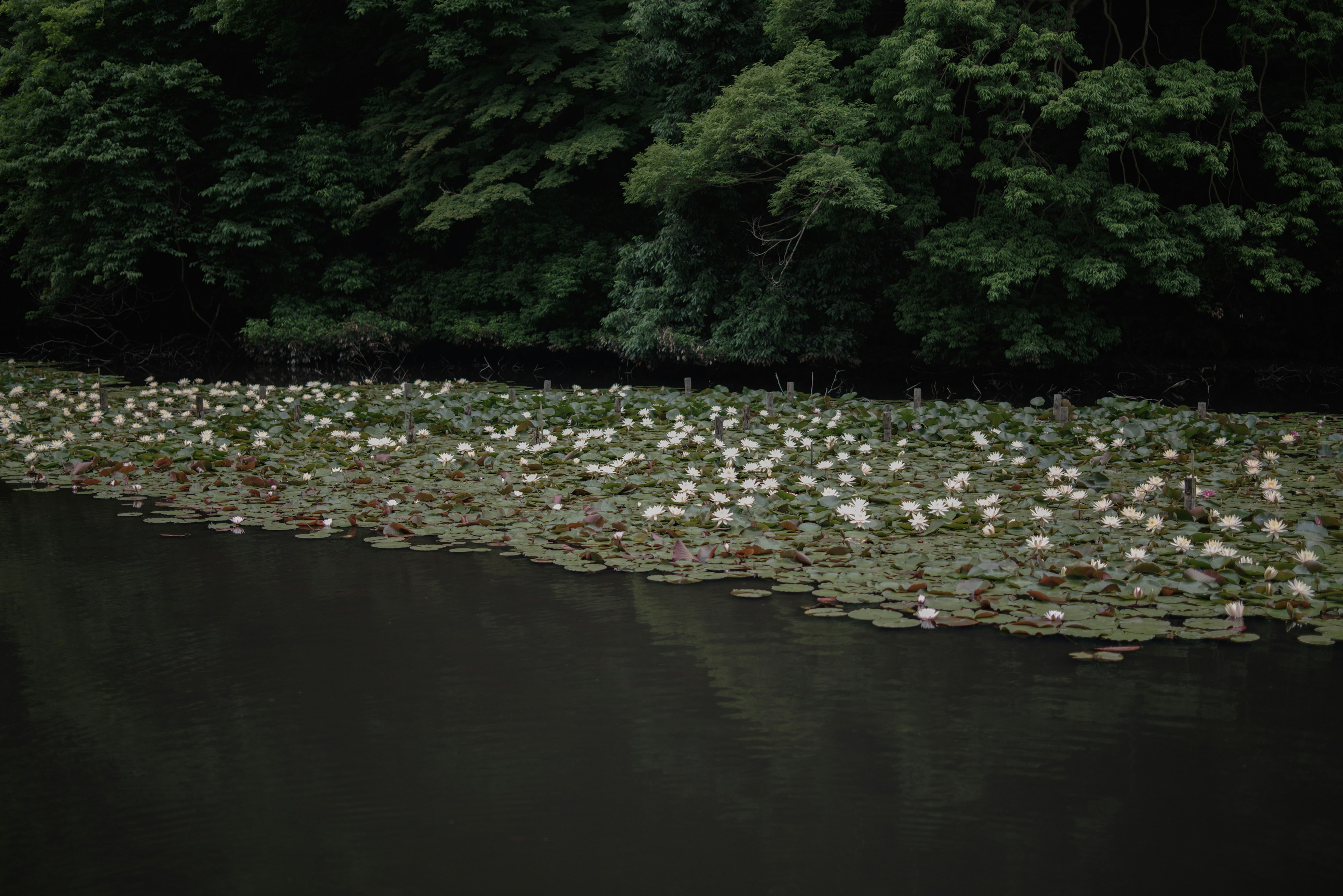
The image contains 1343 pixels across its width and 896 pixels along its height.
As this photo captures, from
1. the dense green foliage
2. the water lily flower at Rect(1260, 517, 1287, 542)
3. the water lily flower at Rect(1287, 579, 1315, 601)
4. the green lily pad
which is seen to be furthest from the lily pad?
the dense green foliage

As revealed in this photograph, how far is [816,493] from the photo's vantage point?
5820 millimetres

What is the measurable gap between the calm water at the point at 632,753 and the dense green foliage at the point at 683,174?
1024 centimetres

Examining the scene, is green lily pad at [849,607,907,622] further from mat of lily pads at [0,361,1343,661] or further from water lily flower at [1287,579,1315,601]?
water lily flower at [1287,579,1315,601]

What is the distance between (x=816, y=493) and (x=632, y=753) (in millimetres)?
2985

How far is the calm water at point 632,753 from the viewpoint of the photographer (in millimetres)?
2488

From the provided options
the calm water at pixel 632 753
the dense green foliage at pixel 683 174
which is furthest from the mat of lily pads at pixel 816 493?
the dense green foliage at pixel 683 174

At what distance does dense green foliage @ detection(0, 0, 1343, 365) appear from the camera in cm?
1306

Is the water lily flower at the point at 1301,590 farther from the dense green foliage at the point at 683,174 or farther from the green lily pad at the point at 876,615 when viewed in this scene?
the dense green foliage at the point at 683,174

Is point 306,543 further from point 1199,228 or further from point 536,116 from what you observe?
point 536,116

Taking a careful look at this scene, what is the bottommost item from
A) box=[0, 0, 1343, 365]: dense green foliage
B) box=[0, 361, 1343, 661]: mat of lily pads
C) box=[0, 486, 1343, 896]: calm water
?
box=[0, 486, 1343, 896]: calm water

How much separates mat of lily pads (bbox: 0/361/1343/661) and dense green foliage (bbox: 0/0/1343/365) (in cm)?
511

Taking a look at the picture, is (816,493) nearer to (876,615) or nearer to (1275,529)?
(876,615)

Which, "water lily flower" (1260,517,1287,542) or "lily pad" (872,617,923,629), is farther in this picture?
"water lily flower" (1260,517,1287,542)

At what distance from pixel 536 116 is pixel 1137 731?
17.4 m
